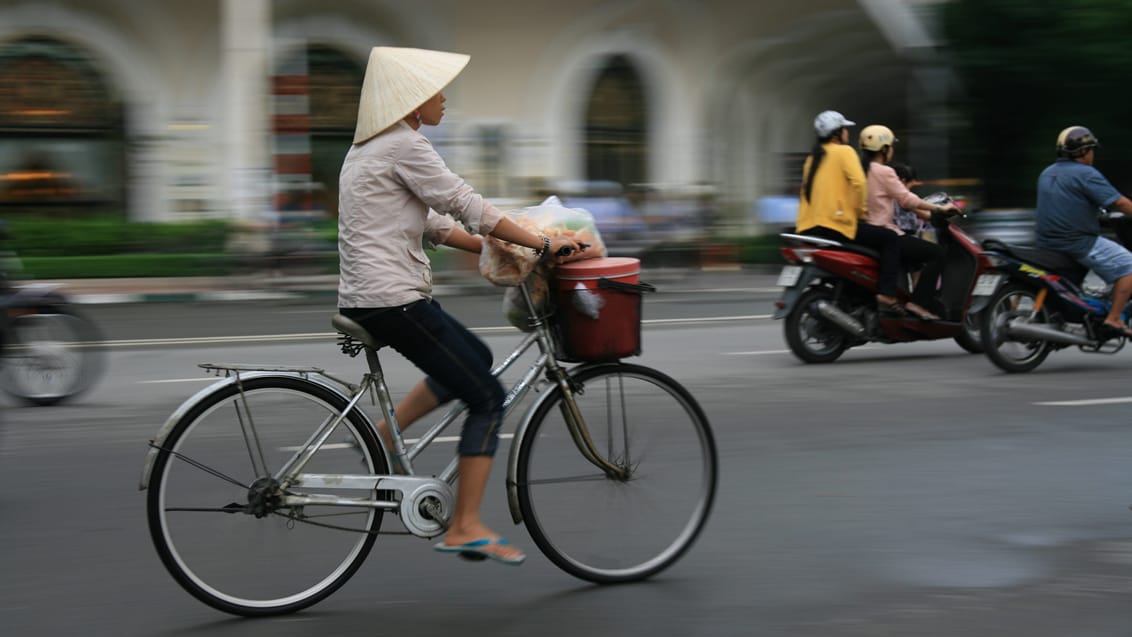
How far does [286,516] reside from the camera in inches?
162

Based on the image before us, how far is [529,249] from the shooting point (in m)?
4.18

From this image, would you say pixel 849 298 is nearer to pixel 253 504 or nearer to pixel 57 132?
pixel 253 504

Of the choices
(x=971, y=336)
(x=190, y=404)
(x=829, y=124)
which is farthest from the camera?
(x=971, y=336)

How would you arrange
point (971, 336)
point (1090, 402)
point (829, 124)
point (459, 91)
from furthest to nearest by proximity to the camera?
1. point (459, 91)
2. point (971, 336)
3. point (829, 124)
4. point (1090, 402)

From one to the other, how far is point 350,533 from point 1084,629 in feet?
7.46

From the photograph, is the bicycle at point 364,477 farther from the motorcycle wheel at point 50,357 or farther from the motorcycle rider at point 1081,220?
the motorcycle rider at point 1081,220

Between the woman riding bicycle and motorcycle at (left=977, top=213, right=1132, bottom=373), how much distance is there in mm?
5697

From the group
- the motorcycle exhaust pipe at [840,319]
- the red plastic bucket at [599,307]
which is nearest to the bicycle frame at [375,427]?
the red plastic bucket at [599,307]

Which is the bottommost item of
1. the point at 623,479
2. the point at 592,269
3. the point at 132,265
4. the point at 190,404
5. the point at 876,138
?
the point at 132,265

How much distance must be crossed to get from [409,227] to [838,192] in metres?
6.02

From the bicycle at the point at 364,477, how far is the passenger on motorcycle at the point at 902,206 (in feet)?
18.5

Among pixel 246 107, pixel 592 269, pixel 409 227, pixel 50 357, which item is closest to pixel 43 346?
pixel 50 357

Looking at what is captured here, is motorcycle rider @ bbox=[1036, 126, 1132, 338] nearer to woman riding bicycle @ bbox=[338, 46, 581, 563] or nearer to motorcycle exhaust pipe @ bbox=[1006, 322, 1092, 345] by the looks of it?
motorcycle exhaust pipe @ bbox=[1006, 322, 1092, 345]

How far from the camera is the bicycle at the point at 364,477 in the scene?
4039 mm
